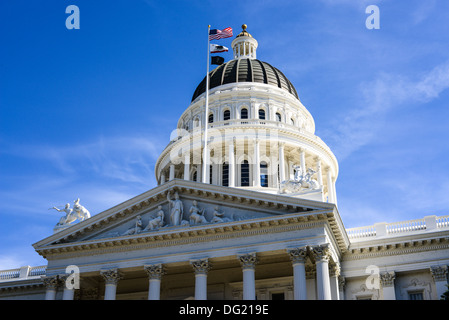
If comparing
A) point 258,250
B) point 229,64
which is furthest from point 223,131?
point 258,250

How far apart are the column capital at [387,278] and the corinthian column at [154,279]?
13.2m

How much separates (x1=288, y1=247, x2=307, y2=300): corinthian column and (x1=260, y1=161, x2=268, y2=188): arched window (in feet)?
66.9

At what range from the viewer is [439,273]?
33219 mm

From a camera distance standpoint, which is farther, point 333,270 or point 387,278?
point 387,278

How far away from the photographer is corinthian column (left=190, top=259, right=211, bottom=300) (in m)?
31.2

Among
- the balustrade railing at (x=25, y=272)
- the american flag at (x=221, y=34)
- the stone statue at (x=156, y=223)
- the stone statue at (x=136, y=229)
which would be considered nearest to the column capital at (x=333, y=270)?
the stone statue at (x=156, y=223)

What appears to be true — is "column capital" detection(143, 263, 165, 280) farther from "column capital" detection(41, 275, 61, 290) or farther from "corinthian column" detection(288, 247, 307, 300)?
"corinthian column" detection(288, 247, 307, 300)

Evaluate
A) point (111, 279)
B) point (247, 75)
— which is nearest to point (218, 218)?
point (111, 279)

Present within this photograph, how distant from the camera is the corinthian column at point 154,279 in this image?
32.1m

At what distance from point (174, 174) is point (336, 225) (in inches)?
999

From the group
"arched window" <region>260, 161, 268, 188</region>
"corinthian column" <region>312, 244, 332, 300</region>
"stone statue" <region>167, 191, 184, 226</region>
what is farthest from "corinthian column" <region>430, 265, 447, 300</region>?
"arched window" <region>260, 161, 268, 188</region>

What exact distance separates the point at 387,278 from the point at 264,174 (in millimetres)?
18930

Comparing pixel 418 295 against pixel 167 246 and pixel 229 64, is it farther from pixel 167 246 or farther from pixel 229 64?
pixel 229 64

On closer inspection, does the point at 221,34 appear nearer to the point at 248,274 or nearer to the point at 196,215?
the point at 196,215
